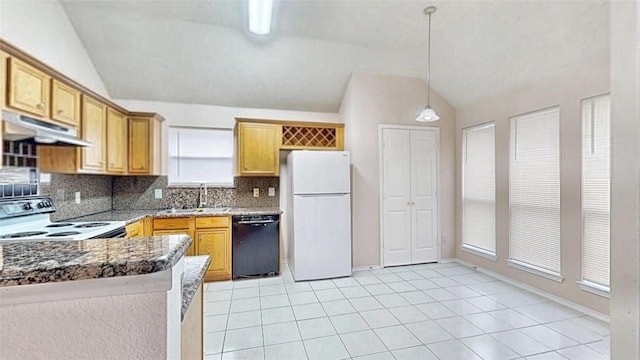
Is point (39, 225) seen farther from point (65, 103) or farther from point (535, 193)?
point (535, 193)

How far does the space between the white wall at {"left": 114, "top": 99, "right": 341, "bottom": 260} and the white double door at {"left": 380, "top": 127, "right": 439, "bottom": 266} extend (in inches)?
43.4

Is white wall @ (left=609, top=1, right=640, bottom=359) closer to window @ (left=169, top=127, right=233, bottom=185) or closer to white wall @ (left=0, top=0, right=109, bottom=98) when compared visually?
white wall @ (left=0, top=0, right=109, bottom=98)

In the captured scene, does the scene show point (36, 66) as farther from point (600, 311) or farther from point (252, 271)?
point (600, 311)

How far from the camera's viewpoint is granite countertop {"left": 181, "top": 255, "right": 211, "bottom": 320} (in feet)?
3.12

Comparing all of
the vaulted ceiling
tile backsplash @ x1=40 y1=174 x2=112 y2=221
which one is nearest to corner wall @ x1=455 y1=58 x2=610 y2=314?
the vaulted ceiling

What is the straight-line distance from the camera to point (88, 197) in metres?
3.44

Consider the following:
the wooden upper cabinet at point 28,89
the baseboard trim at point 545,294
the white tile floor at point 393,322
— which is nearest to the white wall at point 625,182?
the white tile floor at point 393,322

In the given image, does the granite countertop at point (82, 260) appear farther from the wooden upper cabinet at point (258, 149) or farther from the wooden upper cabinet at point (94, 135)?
the wooden upper cabinet at point (258, 149)

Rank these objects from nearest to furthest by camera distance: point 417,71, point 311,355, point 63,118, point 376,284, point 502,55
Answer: point 311,355, point 63,118, point 502,55, point 376,284, point 417,71

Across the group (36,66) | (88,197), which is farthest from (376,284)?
(36,66)

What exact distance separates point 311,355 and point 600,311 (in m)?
2.72

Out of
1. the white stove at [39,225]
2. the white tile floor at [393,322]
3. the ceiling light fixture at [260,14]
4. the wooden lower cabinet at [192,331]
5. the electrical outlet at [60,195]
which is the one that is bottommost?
the white tile floor at [393,322]

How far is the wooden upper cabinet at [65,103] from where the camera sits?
96.3 inches

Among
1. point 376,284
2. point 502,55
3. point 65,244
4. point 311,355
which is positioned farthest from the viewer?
point 376,284
